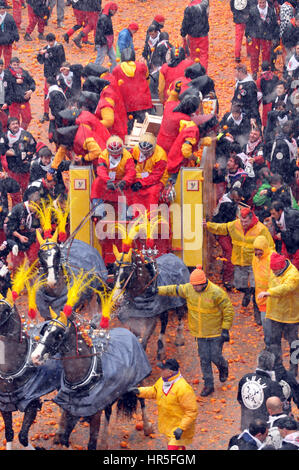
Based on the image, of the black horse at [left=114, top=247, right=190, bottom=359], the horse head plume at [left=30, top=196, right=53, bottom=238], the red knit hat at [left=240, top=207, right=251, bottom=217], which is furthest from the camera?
the red knit hat at [left=240, top=207, right=251, bottom=217]

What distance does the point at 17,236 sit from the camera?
1634 cm

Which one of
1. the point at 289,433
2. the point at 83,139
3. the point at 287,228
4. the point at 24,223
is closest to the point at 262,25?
the point at 83,139

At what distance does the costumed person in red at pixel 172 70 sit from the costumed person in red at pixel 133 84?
42 cm

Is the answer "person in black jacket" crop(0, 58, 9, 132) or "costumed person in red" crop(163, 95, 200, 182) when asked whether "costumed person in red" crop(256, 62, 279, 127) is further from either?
"person in black jacket" crop(0, 58, 9, 132)

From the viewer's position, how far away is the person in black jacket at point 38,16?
971 inches

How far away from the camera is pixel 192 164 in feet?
53.8

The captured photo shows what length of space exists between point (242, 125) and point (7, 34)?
6.22 m

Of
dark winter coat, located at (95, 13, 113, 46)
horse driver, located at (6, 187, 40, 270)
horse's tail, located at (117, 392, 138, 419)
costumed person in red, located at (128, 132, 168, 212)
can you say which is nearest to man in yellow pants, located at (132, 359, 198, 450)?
horse's tail, located at (117, 392, 138, 419)

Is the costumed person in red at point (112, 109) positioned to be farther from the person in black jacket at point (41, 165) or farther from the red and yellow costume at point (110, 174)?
the red and yellow costume at point (110, 174)

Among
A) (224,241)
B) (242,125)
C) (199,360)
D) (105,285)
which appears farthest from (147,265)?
(242,125)

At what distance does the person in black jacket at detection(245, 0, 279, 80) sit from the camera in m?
21.6

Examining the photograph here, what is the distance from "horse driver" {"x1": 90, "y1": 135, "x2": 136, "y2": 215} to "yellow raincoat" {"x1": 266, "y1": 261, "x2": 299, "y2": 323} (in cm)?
295

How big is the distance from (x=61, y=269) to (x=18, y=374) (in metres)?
2.25
